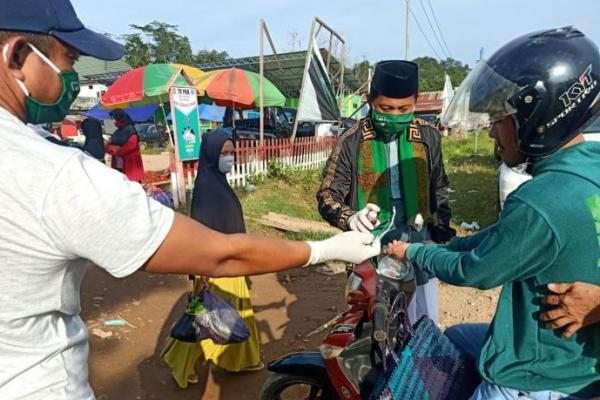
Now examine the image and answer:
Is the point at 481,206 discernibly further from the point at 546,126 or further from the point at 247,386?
the point at 546,126

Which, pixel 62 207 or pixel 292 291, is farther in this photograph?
pixel 292 291

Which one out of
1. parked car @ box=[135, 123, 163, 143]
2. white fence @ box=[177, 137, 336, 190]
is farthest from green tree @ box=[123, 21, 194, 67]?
white fence @ box=[177, 137, 336, 190]

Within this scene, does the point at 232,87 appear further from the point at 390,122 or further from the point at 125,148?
the point at 390,122

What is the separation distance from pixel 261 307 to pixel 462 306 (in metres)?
2.04

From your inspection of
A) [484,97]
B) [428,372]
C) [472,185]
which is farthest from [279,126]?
[428,372]

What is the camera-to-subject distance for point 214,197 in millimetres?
3609

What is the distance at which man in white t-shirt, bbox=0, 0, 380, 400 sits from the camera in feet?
3.25

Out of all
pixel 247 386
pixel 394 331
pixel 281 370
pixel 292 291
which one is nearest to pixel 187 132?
pixel 292 291

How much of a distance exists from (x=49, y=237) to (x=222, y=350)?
2786 millimetres

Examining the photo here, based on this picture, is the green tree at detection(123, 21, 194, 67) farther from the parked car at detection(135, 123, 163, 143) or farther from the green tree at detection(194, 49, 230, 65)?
the parked car at detection(135, 123, 163, 143)

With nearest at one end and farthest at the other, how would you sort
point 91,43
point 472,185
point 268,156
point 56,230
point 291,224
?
point 56,230
point 91,43
point 291,224
point 268,156
point 472,185

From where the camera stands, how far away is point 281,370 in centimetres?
241

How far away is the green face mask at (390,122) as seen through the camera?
2697 millimetres

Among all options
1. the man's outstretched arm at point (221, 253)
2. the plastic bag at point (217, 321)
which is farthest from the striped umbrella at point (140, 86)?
the man's outstretched arm at point (221, 253)
